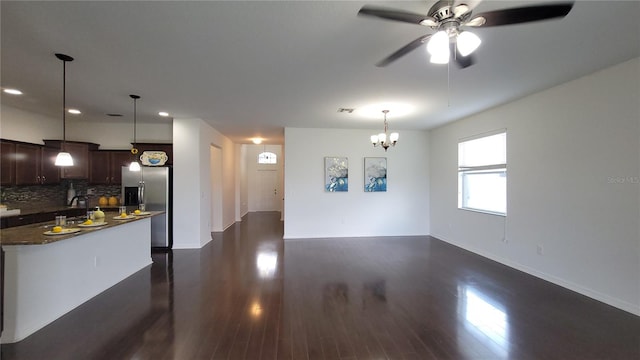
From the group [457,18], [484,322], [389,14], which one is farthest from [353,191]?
[389,14]

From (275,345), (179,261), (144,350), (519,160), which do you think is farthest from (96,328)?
(519,160)

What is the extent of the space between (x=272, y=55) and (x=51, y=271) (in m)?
3.12

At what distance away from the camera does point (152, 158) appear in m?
5.65

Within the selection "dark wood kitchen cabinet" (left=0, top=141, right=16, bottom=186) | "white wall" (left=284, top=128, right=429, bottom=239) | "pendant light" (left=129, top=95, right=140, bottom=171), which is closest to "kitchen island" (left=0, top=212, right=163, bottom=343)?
"pendant light" (left=129, top=95, right=140, bottom=171)

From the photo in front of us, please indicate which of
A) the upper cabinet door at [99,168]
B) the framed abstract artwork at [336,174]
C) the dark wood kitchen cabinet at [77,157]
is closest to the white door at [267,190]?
the framed abstract artwork at [336,174]

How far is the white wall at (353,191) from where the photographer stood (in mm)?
6742

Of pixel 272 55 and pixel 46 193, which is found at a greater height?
pixel 272 55

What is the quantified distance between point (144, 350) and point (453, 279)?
12.3 feet

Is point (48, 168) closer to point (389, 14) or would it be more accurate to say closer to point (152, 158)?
point (152, 158)

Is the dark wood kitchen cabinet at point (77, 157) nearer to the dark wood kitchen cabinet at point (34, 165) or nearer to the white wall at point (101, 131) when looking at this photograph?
the dark wood kitchen cabinet at point (34, 165)

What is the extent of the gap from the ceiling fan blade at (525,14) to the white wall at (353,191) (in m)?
5.14

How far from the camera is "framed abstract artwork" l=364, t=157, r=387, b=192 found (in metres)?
6.96

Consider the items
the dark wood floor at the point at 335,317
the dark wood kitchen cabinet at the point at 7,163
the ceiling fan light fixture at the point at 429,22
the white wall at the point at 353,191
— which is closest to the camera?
the ceiling fan light fixture at the point at 429,22

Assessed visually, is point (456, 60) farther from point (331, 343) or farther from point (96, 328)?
point (96, 328)
